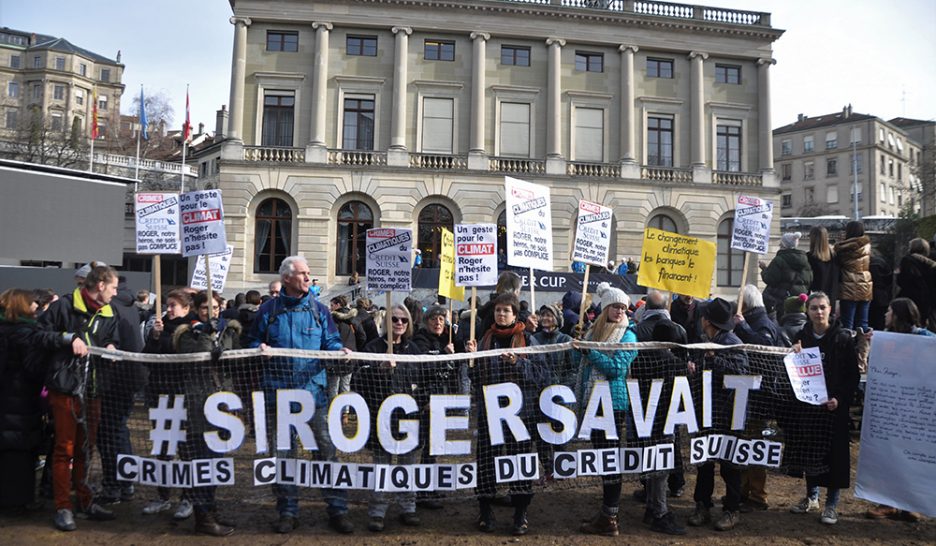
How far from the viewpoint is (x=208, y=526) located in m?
5.36

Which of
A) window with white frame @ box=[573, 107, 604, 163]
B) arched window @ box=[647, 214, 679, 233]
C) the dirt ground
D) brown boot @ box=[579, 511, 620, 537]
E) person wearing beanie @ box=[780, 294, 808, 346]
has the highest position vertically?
window with white frame @ box=[573, 107, 604, 163]

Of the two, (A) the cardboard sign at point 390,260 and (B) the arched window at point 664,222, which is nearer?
(A) the cardboard sign at point 390,260

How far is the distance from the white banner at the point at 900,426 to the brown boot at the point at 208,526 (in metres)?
5.69

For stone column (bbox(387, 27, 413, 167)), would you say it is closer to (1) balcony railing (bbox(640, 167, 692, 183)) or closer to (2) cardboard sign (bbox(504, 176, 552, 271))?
(1) balcony railing (bbox(640, 167, 692, 183))

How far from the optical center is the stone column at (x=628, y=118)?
32500mm

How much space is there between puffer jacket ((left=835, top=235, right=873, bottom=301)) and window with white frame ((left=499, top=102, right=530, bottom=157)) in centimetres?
2425

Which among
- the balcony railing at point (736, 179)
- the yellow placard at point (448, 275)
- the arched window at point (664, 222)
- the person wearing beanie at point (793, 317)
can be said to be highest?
the balcony railing at point (736, 179)

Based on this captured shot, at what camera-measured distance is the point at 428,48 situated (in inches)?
1277

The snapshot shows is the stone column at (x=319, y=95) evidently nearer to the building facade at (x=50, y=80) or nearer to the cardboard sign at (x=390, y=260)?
the cardboard sign at (x=390, y=260)

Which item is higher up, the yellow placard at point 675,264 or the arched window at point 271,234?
the arched window at point 271,234

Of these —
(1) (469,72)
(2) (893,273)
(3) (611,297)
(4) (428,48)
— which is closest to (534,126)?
(1) (469,72)

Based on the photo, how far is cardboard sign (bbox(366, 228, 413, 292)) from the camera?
7.71 meters

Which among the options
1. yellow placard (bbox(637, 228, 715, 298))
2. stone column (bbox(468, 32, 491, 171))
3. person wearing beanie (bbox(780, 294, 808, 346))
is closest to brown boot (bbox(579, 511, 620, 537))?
person wearing beanie (bbox(780, 294, 808, 346))

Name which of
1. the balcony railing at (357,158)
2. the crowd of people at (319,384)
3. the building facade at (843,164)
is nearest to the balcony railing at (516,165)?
the balcony railing at (357,158)
